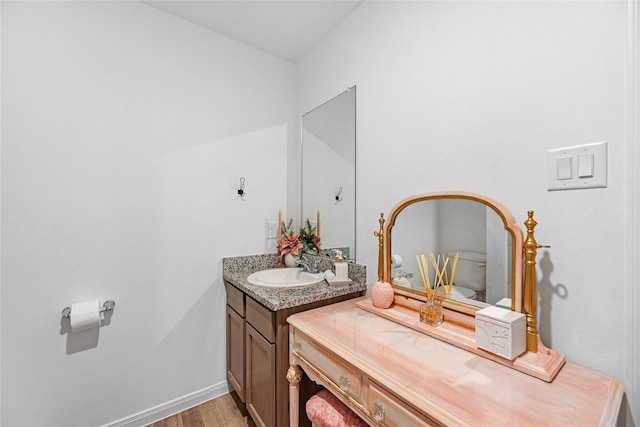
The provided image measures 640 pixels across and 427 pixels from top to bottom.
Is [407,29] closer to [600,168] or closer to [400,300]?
[600,168]

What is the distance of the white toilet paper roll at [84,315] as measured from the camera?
138 centimetres

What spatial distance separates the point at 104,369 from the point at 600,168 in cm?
235

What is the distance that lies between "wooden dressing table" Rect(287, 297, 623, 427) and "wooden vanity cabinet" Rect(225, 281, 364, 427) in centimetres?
18

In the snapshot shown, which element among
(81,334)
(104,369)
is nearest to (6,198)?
(81,334)

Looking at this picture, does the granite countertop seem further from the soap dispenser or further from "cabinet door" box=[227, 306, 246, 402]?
"cabinet door" box=[227, 306, 246, 402]

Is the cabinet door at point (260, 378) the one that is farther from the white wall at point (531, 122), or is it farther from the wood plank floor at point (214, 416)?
the white wall at point (531, 122)

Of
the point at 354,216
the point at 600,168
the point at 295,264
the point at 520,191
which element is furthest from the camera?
the point at 295,264

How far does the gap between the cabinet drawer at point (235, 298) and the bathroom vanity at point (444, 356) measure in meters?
0.51

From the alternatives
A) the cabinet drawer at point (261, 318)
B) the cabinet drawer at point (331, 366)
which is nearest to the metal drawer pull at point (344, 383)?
the cabinet drawer at point (331, 366)

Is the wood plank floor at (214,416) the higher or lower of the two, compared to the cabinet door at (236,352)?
lower

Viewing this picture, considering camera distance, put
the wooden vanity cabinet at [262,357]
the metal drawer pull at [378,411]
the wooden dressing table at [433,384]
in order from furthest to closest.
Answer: the wooden vanity cabinet at [262,357] → the metal drawer pull at [378,411] → the wooden dressing table at [433,384]

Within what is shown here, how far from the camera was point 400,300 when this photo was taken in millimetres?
1281

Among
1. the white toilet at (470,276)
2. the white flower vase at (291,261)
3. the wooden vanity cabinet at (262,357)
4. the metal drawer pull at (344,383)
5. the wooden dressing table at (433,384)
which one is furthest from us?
the white flower vase at (291,261)

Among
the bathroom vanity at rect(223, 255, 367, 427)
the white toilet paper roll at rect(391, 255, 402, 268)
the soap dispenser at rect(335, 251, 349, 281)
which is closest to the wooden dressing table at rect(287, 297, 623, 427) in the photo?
the bathroom vanity at rect(223, 255, 367, 427)
